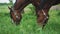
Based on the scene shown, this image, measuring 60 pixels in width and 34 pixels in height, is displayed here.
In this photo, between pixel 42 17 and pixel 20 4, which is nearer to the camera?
pixel 42 17

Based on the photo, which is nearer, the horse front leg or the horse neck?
the horse front leg

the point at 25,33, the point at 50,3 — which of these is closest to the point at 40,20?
the point at 50,3

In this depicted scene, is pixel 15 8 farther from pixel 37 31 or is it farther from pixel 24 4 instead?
pixel 37 31

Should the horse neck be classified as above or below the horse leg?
above

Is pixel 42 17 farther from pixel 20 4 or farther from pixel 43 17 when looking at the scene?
pixel 20 4

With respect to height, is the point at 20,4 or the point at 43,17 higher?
the point at 20,4

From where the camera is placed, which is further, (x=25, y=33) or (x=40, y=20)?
(x=40, y=20)

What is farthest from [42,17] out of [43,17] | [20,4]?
[20,4]

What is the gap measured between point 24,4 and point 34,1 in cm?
31

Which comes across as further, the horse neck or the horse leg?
the horse neck

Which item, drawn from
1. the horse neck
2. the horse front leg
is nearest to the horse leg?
the horse front leg

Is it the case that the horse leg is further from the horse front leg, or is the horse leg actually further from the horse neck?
the horse neck

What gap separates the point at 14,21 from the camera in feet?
27.8

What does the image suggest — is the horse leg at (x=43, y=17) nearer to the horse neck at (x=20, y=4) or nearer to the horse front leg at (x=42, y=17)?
the horse front leg at (x=42, y=17)
